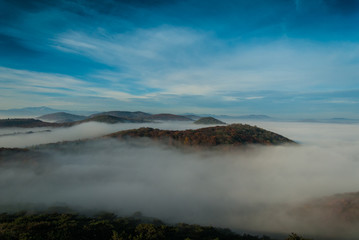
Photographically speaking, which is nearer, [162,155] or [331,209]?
[331,209]

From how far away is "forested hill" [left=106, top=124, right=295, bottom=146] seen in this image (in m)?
143

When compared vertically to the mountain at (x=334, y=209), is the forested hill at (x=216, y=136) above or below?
above

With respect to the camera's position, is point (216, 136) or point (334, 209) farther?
point (216, 136)

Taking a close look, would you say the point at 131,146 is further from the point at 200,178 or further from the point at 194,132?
the point at 200,178

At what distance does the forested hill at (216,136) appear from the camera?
142875mm

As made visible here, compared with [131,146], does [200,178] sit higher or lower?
lower

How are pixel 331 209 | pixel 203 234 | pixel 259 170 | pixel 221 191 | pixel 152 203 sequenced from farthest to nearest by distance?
pixel 259 170 < pixel 221 191 < pixel 152 203 < pixel 331 209 < pixel 203 234

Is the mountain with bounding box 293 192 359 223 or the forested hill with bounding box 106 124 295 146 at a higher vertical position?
the forested hill with bounding box 106 124 295 146

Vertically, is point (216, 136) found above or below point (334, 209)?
above

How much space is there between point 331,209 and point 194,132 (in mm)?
100558

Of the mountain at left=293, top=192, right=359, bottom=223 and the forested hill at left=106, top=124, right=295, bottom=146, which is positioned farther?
the forested hill at left=106, top=124, right=295, bottom=146

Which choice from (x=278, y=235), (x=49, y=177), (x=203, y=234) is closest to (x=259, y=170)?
(x=278, y=235)

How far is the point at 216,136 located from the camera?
14438cm

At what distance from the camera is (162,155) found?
14875 centimetres
